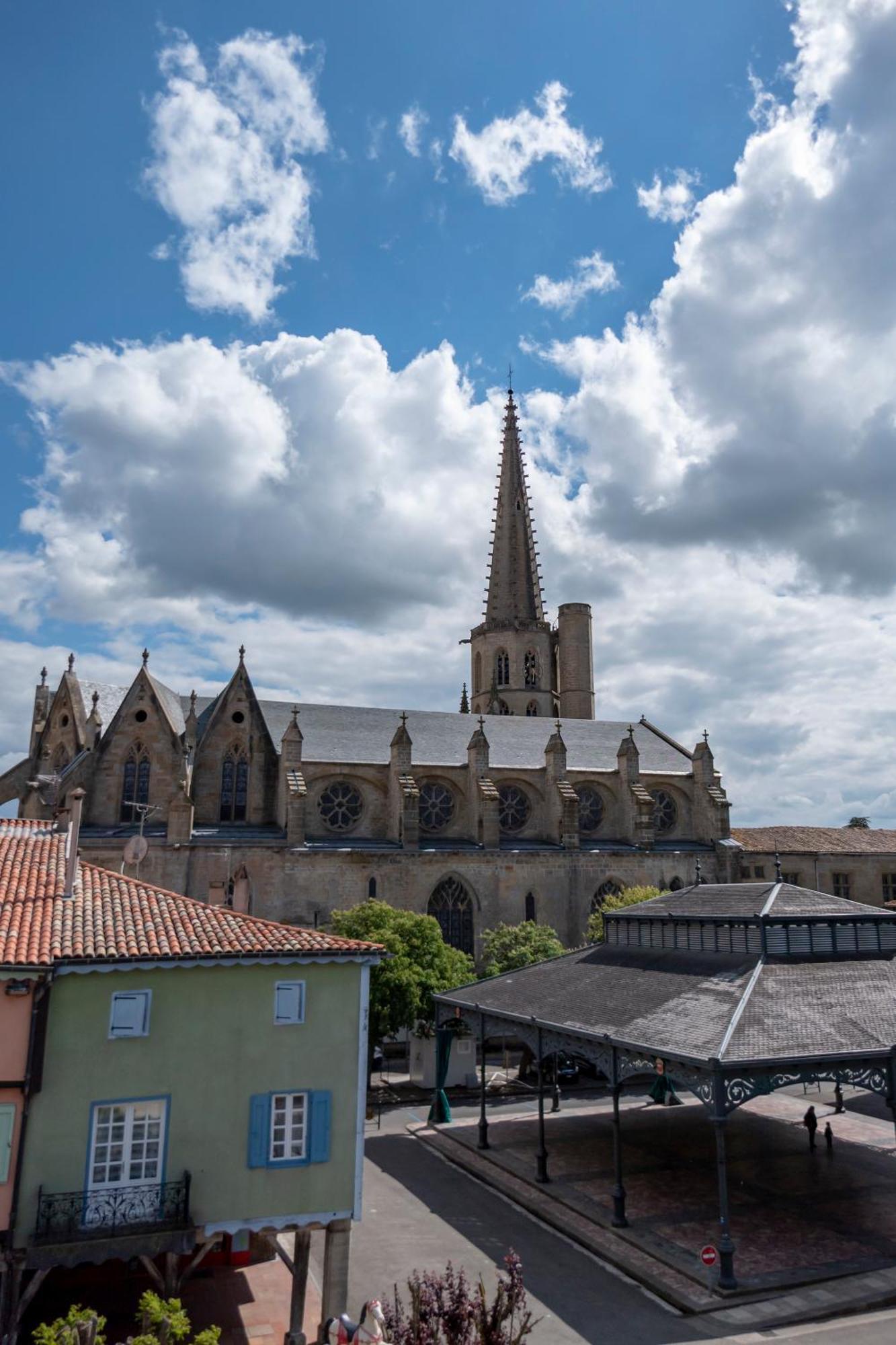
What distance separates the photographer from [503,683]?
70.1 metres

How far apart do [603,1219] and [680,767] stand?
131 feet

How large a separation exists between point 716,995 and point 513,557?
54069 mm

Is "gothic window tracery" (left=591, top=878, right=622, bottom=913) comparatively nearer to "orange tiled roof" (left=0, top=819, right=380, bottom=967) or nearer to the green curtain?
the green curtain

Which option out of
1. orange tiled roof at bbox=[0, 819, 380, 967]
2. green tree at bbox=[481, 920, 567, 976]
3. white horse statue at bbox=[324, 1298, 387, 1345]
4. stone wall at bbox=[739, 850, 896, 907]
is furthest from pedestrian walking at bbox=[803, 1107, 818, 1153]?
stone wall at bbox=[739, 850, 896, 907]

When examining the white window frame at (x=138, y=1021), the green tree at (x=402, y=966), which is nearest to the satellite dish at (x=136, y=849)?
the white window frame at (x=138, y=1021)

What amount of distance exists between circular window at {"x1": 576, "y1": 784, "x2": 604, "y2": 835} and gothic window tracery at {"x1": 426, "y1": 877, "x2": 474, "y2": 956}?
10.5m

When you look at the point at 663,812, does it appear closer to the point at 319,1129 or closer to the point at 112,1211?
the point at 319,1129

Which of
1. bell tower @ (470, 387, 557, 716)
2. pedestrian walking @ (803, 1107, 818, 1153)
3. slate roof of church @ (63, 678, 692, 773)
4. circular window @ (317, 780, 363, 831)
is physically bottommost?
pedestrian walking @ (803, 1107, 818, 1153)

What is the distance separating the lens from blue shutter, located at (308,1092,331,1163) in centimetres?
1550

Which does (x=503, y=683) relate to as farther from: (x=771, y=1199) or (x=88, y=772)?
(x=771, y=1199)

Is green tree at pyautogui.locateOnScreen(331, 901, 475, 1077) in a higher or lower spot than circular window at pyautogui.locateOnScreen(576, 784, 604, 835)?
lower

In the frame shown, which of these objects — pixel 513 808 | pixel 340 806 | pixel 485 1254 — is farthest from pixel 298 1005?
pixel 513 808

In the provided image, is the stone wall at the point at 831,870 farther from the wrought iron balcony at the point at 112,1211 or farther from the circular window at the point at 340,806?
the wrought iron balcony at the point at 112,1211

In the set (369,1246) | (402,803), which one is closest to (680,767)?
(402,803)
